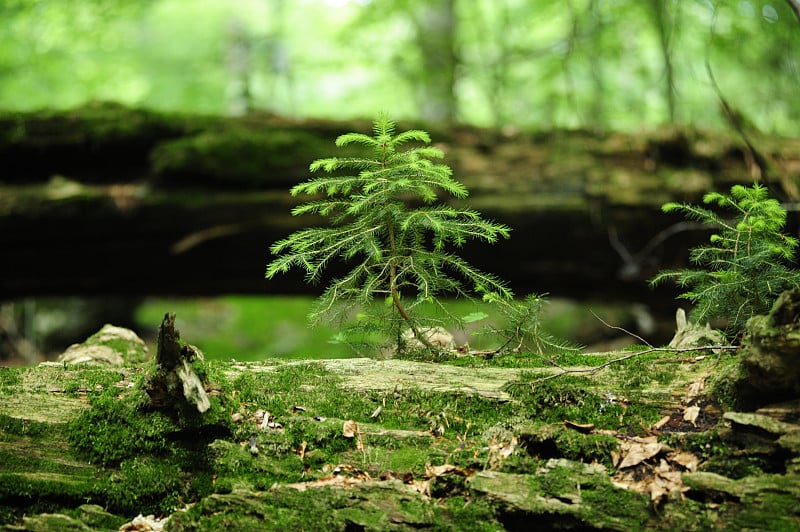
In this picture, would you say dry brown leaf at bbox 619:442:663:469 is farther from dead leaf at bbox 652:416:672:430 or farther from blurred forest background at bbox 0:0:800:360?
blurred forest background at bbox 0:0:800:360

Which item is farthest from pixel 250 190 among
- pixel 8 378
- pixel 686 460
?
pixel 686 460

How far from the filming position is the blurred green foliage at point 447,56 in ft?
25.1

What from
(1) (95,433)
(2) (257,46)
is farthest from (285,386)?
(2) (257,46)

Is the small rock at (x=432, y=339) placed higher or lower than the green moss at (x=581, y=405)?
higher

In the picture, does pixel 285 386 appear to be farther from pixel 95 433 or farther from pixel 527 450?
pixel 527 450

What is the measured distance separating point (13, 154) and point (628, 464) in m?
7.26

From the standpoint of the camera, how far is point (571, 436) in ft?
8.92

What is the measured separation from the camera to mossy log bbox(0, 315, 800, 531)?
2.36 metres

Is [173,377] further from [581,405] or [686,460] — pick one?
[686,460]

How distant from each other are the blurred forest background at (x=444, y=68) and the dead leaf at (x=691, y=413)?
341cm

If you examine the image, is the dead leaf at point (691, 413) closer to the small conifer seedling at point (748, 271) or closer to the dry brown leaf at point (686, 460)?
the dry brown leaf at point (686, 460)

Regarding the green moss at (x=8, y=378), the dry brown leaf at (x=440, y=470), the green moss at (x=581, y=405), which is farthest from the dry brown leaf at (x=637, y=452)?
the green moss at (x=8, y=378)

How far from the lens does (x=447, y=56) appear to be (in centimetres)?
965

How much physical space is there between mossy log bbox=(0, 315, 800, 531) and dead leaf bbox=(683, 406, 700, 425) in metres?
0.01
